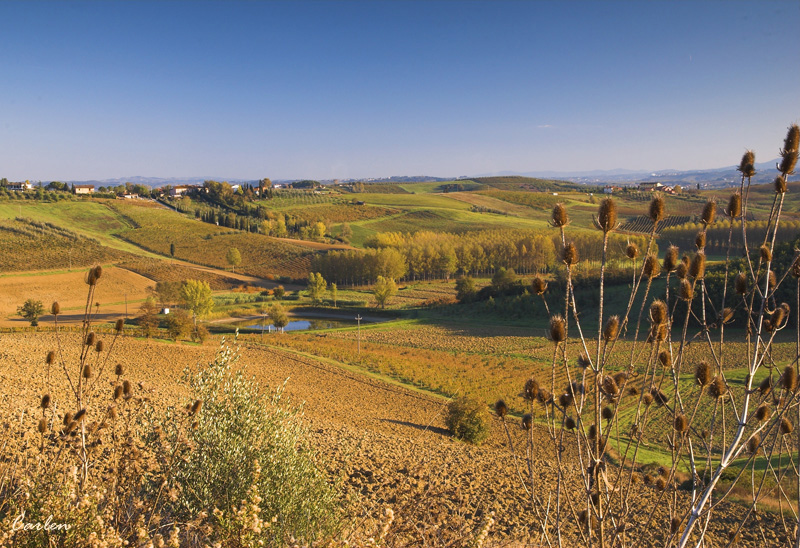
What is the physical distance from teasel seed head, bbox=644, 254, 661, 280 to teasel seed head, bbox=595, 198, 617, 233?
339mm

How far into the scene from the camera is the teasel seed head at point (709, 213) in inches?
134

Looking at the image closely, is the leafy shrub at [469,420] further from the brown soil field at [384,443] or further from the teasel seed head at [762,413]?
the teasel seed head at [762,413]

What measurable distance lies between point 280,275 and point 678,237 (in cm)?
5713

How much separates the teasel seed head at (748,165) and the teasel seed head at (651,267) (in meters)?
1.08

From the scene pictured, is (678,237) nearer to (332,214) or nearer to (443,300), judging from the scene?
(443,300)

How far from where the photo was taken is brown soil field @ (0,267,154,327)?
48916mm

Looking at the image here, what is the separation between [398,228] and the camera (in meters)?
116

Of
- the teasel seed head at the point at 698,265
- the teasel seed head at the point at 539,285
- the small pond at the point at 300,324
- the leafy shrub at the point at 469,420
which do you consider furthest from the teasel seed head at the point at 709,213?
the small pond at the point at 300,324

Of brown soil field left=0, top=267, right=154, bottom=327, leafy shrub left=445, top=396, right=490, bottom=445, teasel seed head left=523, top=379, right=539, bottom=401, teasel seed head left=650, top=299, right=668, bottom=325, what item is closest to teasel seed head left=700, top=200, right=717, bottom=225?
teasel seed head left=650, top=299, right=668, bottom=325

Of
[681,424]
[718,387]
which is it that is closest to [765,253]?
[718,387]

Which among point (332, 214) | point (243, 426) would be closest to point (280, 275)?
A: point (332, 214)

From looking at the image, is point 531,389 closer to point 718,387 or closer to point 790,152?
point 718,387

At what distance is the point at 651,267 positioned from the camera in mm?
3023

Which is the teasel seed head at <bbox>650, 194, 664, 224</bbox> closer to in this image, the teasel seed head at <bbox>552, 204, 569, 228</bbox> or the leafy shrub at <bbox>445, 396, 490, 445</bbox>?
the teasel seed head at <bbox>552, 204, 569, 228</bbox>
